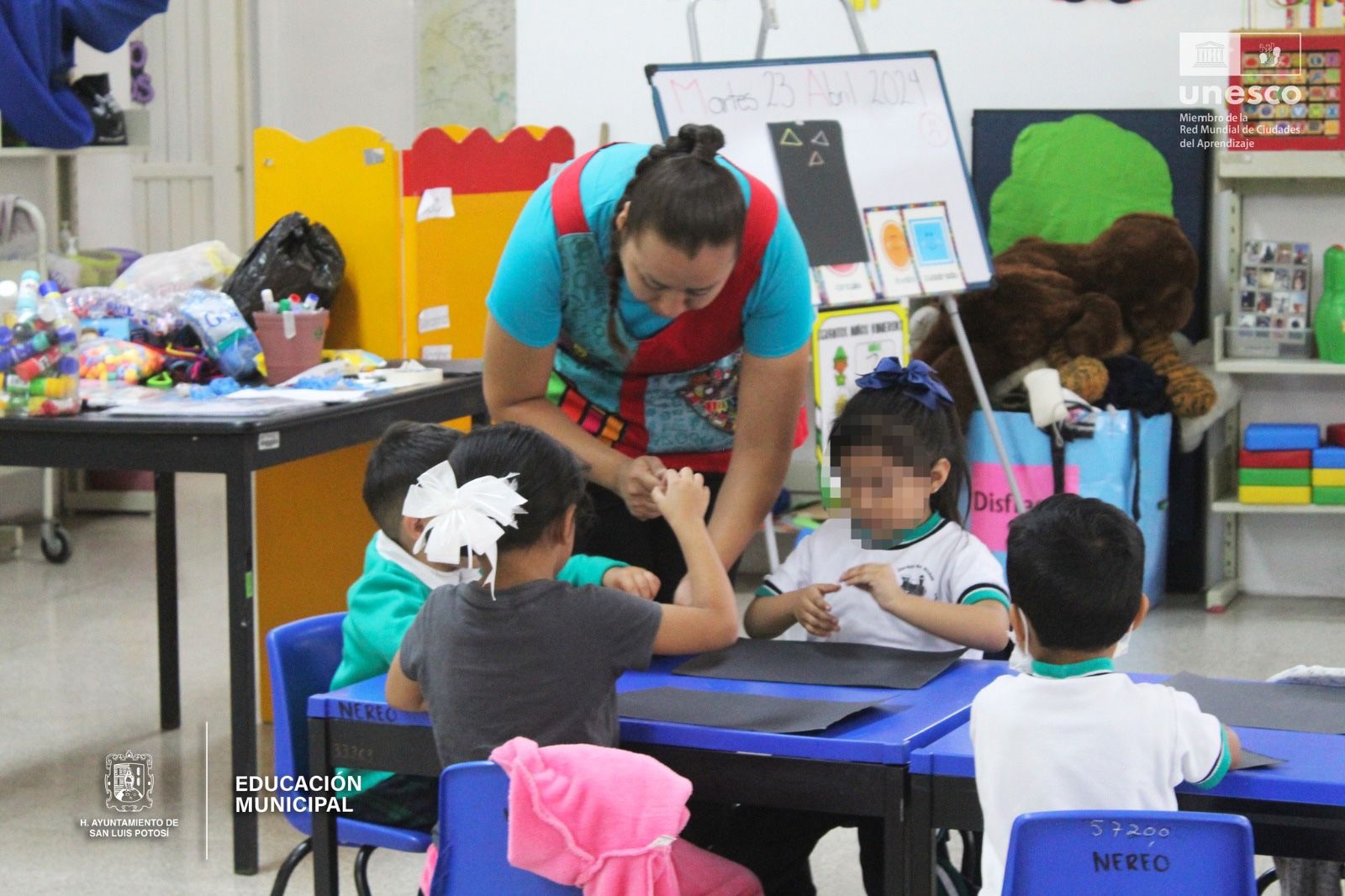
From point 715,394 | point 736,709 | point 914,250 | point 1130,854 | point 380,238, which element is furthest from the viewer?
point 914,250

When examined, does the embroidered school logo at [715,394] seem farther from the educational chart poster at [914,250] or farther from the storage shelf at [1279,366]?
the storage shelf at [1279,366]

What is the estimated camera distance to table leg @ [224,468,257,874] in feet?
8.54

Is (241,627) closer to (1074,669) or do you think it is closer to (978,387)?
(1074,669)

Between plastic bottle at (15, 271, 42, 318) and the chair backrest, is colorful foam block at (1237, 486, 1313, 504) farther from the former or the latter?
plastic bottle at (15, 271, 42, 318)

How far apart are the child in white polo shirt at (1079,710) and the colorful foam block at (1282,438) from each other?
3076mm

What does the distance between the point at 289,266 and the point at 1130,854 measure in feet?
8.21

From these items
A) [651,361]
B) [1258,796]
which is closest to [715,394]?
[651,361]

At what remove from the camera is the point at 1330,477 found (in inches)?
168

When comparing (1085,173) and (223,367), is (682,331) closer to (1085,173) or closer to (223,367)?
(223,367)

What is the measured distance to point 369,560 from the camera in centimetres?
202

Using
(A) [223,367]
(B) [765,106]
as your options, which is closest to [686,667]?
(A) [223,367]

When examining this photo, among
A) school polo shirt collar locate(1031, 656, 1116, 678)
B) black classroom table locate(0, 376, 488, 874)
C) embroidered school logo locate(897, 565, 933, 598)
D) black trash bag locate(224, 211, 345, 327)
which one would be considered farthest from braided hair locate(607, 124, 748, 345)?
black trash bag locate(224, 211, 345, 327)

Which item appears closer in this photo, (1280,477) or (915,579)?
(915,579)

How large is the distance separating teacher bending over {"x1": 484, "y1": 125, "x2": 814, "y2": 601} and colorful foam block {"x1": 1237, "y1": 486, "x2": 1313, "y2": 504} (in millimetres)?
2572
